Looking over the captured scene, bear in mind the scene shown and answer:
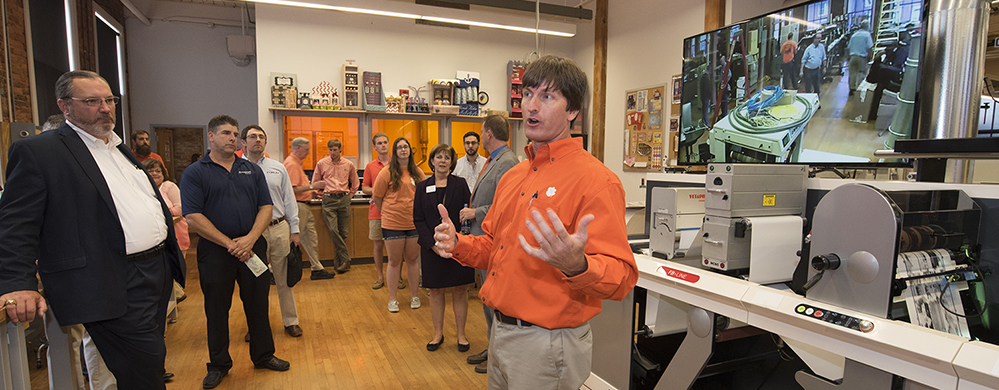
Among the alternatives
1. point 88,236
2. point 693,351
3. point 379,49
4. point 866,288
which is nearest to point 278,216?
point 88,236

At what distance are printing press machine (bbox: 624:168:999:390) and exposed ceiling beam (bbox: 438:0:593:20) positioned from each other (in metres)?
5.15

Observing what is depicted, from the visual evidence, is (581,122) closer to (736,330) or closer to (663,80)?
(663,80)

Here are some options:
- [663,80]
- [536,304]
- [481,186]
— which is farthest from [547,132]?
[663,80]

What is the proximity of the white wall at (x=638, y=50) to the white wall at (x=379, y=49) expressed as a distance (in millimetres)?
1002

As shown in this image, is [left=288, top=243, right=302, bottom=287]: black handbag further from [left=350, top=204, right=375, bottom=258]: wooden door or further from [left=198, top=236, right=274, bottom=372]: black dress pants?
[left=350, top=204, right=375, bottom=258]: wooden door

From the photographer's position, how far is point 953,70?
1.86 metres

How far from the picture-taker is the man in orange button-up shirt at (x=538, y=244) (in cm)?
124

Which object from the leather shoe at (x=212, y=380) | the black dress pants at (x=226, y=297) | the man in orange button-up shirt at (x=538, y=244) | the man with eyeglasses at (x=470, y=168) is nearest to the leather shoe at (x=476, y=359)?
the black dress pants at (x=226, y=297)

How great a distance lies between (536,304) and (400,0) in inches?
244

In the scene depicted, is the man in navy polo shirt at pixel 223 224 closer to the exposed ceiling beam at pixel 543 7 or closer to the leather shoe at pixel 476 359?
the leather shoe at pixel 476 359

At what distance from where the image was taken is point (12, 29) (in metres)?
5.06

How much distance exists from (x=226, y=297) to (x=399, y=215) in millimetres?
1470

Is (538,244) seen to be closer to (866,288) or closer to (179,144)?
(866,288)

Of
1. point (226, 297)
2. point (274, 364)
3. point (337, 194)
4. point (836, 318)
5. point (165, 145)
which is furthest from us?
point (165, 145)
